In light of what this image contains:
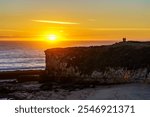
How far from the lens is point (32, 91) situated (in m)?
35.9

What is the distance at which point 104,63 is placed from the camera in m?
40.8

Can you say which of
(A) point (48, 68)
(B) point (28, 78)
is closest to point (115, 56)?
(A) point (48, 68)

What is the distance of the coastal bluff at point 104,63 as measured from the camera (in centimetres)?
3788

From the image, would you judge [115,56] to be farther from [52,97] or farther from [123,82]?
[52,97]

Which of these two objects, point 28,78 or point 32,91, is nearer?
point 32,91

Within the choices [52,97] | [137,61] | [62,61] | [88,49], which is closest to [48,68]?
[62,61]

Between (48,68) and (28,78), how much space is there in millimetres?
3453

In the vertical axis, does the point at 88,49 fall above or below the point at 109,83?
above

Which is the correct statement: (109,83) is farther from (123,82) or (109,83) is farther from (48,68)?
(48,68)

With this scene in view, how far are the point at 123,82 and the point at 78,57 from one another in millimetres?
8176

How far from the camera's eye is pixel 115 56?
135 feet

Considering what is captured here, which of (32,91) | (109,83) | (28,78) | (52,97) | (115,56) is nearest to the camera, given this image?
(52,97)

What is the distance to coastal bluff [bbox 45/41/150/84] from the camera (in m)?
37.9

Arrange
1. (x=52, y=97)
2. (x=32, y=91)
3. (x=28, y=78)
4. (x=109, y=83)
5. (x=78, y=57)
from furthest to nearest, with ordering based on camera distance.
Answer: (x=28, y=78)
(x=78, y=57)
(x=109, y=83)
(x=32, y=91)
(x=52, y=97)
